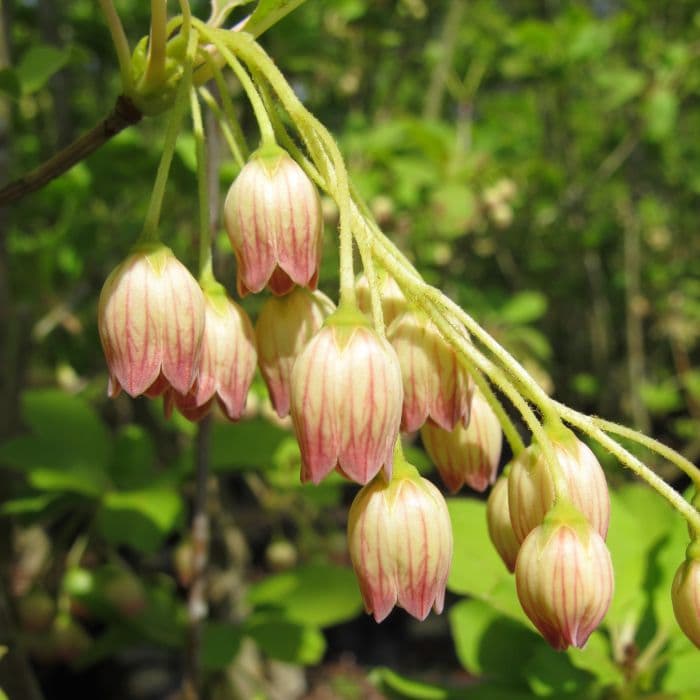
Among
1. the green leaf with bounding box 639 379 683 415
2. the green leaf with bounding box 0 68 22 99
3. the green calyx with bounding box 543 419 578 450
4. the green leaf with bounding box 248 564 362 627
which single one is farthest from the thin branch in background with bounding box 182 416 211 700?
the green leaf with bounding box 639 379 683 415

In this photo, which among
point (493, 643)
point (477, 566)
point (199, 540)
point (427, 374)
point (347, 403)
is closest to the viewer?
point (347, 403)

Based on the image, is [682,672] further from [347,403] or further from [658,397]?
[658,397]

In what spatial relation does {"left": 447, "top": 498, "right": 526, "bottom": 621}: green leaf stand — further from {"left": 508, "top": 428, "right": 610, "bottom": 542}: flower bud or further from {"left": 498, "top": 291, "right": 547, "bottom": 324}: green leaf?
{"left": 498, "top": 291, "right": 547, "bottom": 324}: green leaf

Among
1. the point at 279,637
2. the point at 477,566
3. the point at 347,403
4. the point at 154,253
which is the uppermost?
the point at 154,253

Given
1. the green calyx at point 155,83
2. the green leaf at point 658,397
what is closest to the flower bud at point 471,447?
the green calyx at point 155,83

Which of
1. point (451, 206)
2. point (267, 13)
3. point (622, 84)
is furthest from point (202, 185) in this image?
point (622, 84)

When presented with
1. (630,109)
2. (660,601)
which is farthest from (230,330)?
(630,109)

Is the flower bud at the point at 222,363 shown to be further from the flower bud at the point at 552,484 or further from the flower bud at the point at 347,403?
the flower bud at the point at 552,484

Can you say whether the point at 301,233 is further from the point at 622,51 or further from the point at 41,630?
the point at 622,51
